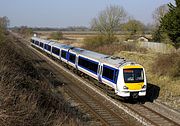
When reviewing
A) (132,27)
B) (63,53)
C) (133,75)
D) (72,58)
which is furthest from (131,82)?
(132,27)

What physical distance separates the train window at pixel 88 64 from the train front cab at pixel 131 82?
14.2 ft

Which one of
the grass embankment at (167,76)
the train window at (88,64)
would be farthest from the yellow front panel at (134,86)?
the train window at (88,64)

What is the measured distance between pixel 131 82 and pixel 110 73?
67.6 inches

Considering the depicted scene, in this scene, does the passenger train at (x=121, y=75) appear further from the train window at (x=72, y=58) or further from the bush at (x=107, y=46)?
the bush at (x=107, y=46)

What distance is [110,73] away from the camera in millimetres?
→ 19219

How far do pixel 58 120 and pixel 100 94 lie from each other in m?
9.67

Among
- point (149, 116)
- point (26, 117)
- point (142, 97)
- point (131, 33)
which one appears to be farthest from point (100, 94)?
point (131, 33)

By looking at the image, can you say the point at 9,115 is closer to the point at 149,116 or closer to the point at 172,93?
the point at 149,116

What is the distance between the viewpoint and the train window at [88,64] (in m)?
22.4

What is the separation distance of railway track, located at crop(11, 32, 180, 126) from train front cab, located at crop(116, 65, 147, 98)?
733 mm

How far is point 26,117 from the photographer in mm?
10008

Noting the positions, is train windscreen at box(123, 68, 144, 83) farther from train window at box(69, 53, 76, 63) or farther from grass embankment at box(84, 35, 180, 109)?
train window at box(69, 53, 76, 63)

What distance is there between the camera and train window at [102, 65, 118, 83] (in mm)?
18423

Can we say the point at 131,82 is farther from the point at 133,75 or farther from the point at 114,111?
the point at 114,111
